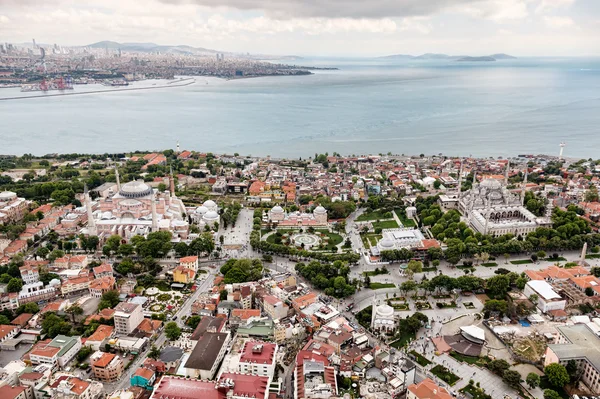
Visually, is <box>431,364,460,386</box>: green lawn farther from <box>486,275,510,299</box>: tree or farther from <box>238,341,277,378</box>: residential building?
<box>486,275,510,299</box>: tree

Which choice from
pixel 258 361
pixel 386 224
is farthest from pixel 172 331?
pixel 386 224

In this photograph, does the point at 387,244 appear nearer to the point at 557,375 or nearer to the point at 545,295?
the point at 545,295

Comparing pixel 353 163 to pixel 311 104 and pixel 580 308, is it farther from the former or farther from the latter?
pixel 311 104

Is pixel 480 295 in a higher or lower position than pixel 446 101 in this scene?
lower

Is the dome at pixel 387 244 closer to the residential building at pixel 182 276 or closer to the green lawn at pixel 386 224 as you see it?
the green lawn at pixel 386 224

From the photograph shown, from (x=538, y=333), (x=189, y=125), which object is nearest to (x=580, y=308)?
(x=538, y=333)

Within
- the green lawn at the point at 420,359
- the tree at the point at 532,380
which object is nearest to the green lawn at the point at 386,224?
the green lawn at the point at 420,359

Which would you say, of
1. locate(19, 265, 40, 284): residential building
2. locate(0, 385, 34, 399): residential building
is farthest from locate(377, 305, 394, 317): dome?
locate(19, 265, 40, 284): residential building
